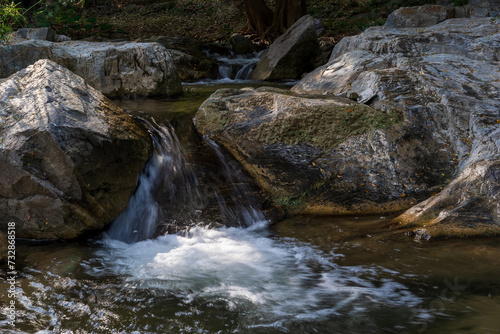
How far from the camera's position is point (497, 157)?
15.7 feet

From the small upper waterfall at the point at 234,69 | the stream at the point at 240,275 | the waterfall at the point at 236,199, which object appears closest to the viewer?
the stream at the point at 240,275

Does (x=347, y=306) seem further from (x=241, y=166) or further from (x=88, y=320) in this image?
(x=241, y=166)

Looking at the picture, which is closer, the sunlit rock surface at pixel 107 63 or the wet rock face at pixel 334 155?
the wet rock face at pixel 334 155

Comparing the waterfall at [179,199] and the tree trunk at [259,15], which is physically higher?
the tree trunk at [259,15]

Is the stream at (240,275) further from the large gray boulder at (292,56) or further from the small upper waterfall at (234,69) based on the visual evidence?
the small upper waterfall at (234,69)

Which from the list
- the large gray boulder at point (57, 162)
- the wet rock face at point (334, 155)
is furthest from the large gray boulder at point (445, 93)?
the large gray boulder at point (57, 162)

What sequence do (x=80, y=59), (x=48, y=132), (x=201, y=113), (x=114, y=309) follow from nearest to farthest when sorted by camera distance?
(x=114, y=309), (x=48, y=132), (x=201, y=113), (x=80, y=59)

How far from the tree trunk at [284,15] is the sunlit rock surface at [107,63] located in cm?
972

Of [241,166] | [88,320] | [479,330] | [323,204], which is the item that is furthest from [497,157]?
[88,320]

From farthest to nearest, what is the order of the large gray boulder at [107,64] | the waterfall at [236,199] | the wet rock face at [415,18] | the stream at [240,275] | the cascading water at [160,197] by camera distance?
1. the wet rock face at [415,18]
2. the large gray boulder at [107,64]
3. the waterfall at [236,199]
4. the cascading water at [160,197]
5. the stream at [240,275]

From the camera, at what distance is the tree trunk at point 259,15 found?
1722 cm

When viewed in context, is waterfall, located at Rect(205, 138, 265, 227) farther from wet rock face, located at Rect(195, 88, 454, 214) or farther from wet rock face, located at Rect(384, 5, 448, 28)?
wet rock face, located at Rect(384, 5, 448, 28)

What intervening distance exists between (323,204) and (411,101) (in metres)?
1.99

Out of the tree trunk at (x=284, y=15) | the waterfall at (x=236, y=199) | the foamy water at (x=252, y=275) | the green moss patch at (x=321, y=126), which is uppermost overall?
the tree trunk at (x=284, y=15)
